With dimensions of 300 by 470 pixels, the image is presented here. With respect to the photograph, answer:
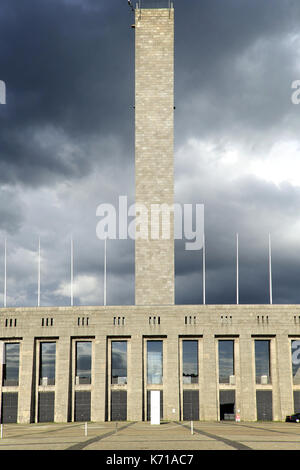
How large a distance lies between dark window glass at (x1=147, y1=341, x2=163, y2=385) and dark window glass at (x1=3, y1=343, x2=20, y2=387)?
15.7 m

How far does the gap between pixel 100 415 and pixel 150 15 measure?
50.5 metres

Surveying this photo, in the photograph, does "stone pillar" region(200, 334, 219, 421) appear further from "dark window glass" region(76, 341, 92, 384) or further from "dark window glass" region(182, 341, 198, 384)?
"dark window glass" region(76, 341, 92, 384)

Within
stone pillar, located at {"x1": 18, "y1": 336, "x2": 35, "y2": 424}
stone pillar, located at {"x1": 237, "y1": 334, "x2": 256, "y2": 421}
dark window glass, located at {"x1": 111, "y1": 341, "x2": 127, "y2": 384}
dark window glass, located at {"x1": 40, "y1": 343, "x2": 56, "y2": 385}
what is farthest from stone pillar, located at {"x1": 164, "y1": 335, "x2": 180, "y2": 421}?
stone pillar, located at {"x1": 18, "y1": 336, "x2": 35, "y2": 424}

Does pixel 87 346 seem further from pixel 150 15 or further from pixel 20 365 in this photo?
pixel 150 15

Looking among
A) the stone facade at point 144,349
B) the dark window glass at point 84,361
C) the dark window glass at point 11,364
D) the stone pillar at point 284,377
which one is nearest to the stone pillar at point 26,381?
the stone facade at point 144,349

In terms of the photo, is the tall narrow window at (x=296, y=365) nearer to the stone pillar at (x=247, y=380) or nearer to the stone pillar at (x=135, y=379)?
A: the stone pillar at (x=247, y=380)

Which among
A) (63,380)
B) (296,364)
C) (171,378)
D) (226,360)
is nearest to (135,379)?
(171,378)

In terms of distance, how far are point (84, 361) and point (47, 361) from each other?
4.63 meters

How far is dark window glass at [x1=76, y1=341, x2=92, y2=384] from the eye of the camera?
60.3 metres

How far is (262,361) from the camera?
60.9 meters

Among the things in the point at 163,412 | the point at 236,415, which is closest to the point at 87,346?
the point at 163,412

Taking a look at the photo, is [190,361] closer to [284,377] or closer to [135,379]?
[135,379]

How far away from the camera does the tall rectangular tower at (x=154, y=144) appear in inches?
2446

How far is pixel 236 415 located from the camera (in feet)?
188
